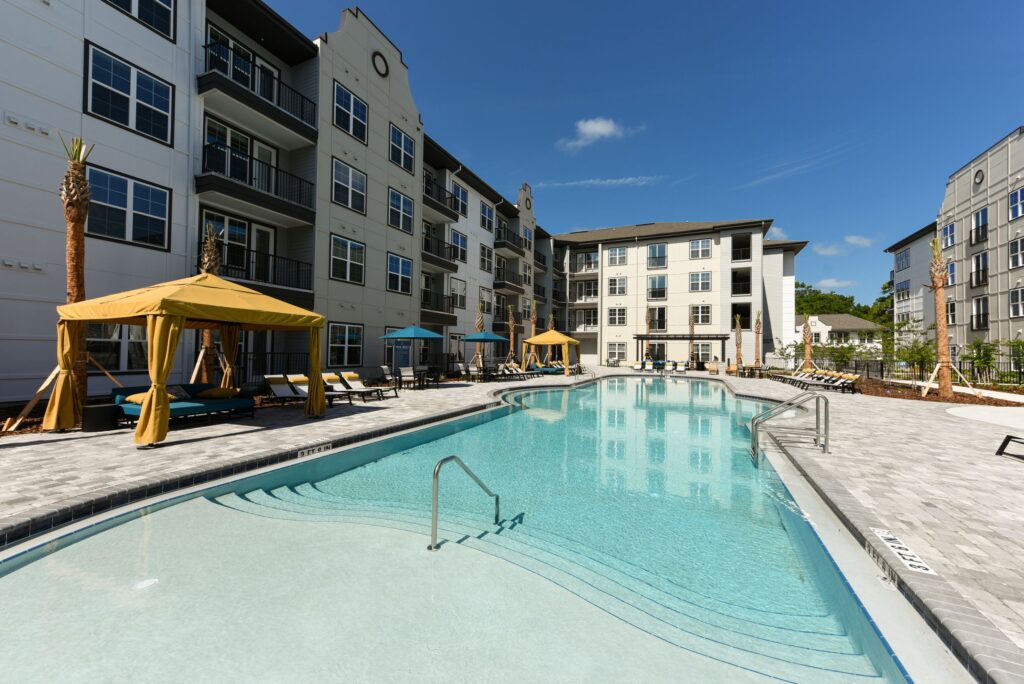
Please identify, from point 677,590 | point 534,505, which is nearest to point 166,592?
point 534,505

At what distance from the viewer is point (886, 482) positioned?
5.80 meters

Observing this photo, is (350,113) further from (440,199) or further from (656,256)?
(656,256)

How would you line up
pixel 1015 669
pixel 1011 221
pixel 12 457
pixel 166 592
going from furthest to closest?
pixel 1011 221 → pixel 12 457 → pixel 166 592 → pixel 1015 669

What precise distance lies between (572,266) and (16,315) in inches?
1574

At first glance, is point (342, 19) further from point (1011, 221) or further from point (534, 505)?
point (1011, 221)

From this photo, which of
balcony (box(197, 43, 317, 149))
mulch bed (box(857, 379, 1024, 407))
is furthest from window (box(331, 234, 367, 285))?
mulch bed (box(857, 379, 1024, 407))

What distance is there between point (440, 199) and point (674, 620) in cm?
2635

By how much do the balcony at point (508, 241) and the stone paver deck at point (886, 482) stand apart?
24146mm

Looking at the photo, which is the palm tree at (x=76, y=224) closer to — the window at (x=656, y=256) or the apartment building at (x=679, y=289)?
the apartment building at (x=679, y=289)

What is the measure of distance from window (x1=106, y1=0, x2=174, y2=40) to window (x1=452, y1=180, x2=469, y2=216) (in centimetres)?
1603

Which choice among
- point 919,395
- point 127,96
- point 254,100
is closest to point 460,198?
point 254,100

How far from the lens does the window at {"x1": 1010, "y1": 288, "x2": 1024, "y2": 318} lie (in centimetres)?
2658

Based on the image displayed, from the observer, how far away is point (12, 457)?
6379 mm

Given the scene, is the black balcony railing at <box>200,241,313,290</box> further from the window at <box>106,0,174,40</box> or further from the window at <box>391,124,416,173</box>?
the window at <box>391,124,416,173</box>
